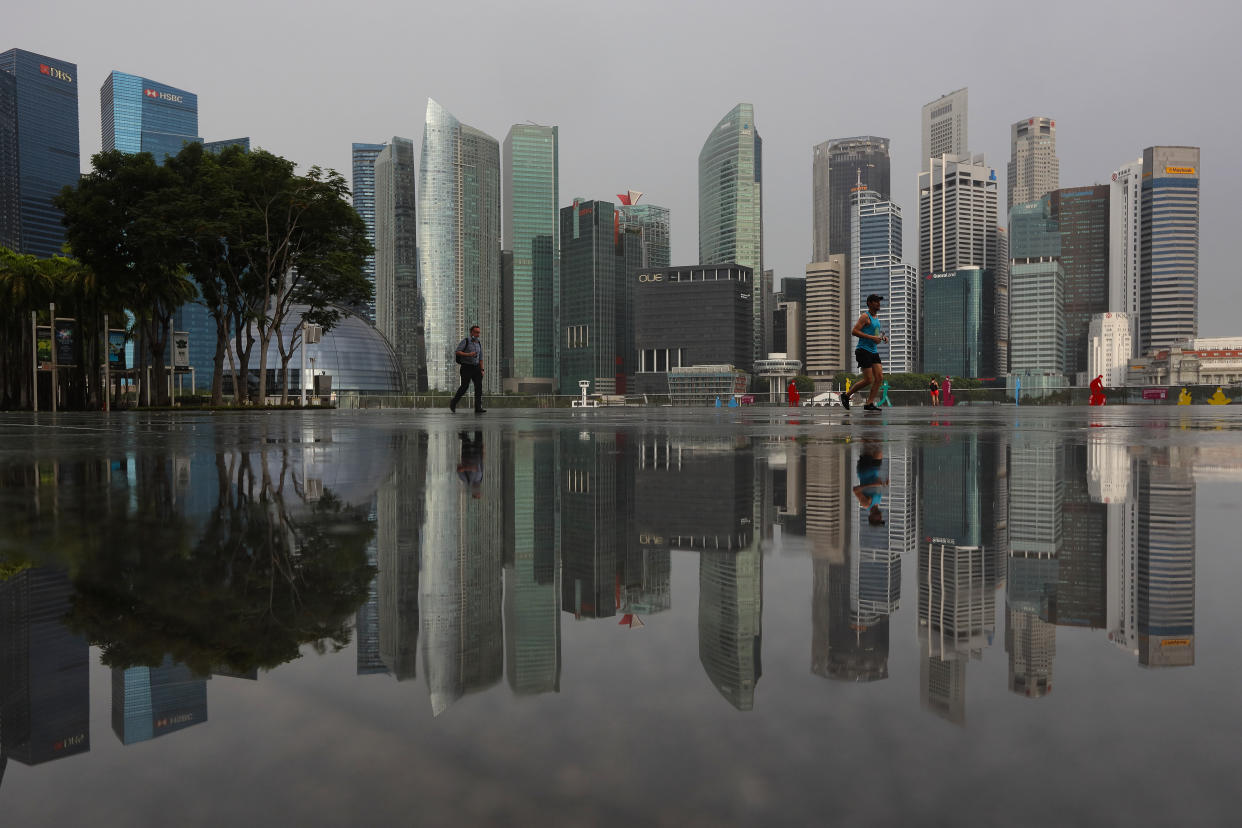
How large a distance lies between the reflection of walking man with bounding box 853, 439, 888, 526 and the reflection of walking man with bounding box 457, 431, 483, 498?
2059 millimetres

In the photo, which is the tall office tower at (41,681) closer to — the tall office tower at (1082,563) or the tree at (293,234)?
the tall office tower at (1082,563)

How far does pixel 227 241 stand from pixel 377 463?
2792 centimetres

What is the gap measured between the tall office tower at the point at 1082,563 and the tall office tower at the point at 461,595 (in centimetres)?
135

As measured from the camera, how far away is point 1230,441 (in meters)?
9.00

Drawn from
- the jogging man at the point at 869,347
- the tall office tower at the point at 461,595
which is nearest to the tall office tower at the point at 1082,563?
the tall office tower at the point at 461,595

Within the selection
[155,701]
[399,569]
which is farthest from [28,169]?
[155,701]

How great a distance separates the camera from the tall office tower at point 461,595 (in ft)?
5.30

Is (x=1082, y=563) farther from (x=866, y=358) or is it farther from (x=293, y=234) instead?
(x=293, y=234)

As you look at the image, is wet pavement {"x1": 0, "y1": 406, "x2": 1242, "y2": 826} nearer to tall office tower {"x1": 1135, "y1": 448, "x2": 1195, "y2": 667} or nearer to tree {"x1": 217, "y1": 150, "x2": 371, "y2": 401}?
tall office tower {"x1": 1135, "y1": 448, "x2": 1195, "y2": 667}

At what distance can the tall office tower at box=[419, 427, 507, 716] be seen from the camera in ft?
5.30

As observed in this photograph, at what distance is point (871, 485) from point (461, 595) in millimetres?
3265

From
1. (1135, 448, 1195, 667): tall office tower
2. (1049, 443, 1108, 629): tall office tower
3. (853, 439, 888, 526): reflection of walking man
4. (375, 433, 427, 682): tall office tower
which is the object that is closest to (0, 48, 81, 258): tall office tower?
(853, 439, 888, 526): reflection of walking man

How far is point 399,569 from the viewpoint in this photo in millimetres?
2502

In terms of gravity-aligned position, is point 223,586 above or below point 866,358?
below
